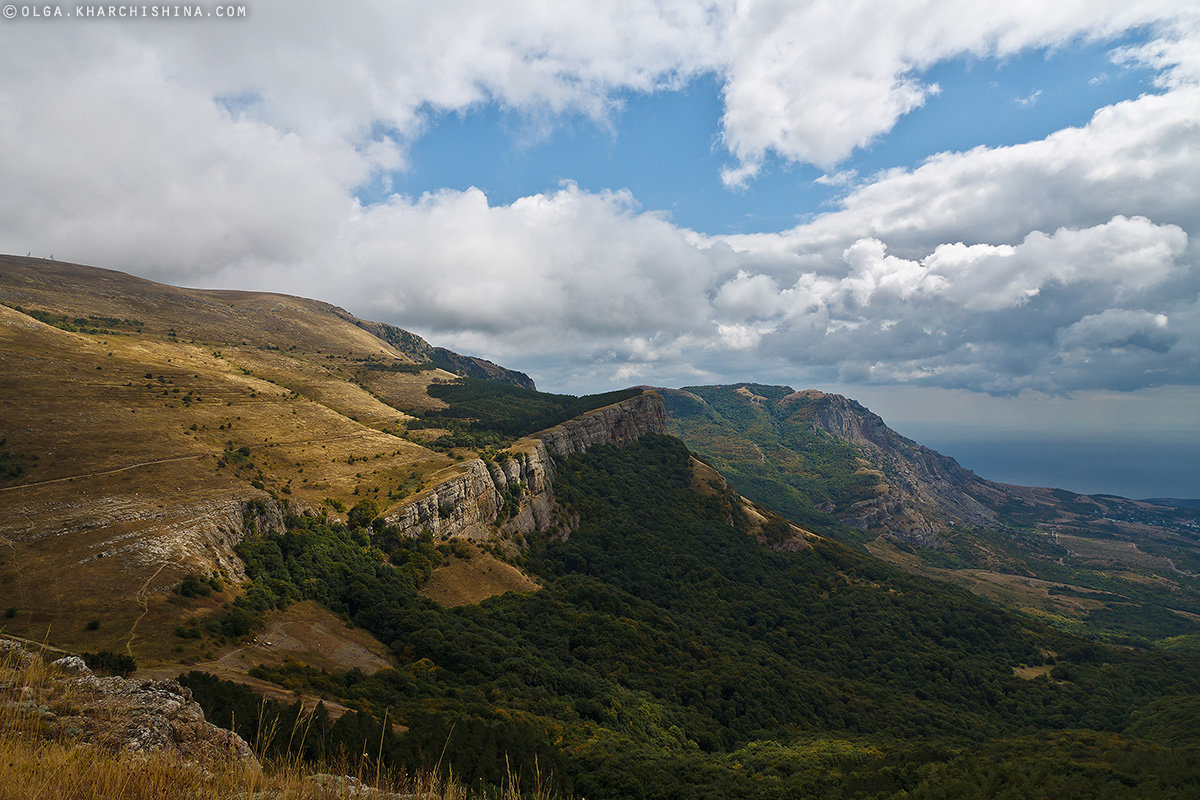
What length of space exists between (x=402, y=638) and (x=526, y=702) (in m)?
19.8

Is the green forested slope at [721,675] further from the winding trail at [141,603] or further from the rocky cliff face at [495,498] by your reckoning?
the winding trail at [141,603]

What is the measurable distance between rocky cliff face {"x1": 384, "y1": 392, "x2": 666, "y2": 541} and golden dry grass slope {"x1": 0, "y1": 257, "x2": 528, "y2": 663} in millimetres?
5747

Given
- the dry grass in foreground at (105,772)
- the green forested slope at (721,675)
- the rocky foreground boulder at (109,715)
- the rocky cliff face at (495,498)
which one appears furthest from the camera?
the rocky cliff face at (495,498)

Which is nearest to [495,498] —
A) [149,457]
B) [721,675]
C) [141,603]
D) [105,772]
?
[721,675]

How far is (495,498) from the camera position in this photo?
4476 inches

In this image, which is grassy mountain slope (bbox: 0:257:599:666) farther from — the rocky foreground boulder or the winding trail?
the rocky foreground boulder

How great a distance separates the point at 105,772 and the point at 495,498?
10963 centimetres

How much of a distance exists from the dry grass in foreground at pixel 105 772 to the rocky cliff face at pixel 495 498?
77.9m

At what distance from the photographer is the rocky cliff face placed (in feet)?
299

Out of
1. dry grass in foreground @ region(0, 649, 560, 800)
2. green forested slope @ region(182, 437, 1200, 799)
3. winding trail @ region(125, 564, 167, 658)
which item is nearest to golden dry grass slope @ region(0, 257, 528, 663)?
winding trail @ region(125, 564, 167, 658)

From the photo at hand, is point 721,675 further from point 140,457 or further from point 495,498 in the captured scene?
point 140,457

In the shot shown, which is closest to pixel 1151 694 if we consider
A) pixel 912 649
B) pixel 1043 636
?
pixel 1043 636

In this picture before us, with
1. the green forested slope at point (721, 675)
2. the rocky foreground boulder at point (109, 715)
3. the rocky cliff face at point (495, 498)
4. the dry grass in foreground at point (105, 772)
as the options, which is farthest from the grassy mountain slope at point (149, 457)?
the dry grass in foreground at point (105, 772)

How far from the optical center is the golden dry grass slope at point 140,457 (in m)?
45.6
